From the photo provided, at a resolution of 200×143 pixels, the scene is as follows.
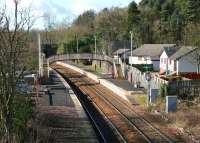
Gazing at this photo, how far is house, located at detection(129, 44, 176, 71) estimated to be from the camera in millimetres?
78438

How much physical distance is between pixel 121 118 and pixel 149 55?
45.5 meters

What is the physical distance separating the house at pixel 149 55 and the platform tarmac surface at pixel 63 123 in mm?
36722

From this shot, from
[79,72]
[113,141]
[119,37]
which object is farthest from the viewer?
[119,37]

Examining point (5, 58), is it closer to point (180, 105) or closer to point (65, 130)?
point (65, 130)

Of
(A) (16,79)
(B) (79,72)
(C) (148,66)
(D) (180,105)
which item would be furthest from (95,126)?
(B) (79,72)

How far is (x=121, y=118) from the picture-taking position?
114 ft

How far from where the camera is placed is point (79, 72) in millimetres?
82812

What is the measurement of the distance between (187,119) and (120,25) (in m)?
83.5

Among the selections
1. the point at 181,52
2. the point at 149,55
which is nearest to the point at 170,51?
the point at 181,52

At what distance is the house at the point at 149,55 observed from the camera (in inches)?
3088

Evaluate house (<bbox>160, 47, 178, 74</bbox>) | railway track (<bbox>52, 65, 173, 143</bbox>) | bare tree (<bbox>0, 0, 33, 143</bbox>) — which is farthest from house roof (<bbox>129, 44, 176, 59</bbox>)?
bare tree (<bbox>0, 0, 33, 143</bbox>)

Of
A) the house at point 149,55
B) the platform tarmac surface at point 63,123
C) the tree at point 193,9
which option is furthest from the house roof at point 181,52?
the tree at point 193,9

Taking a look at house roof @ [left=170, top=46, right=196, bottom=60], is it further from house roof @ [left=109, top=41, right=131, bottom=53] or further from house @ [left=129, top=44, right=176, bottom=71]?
house roof @ [left=109, top=41, right=131, bottom=53]

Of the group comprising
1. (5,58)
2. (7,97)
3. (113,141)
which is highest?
(5,58)
